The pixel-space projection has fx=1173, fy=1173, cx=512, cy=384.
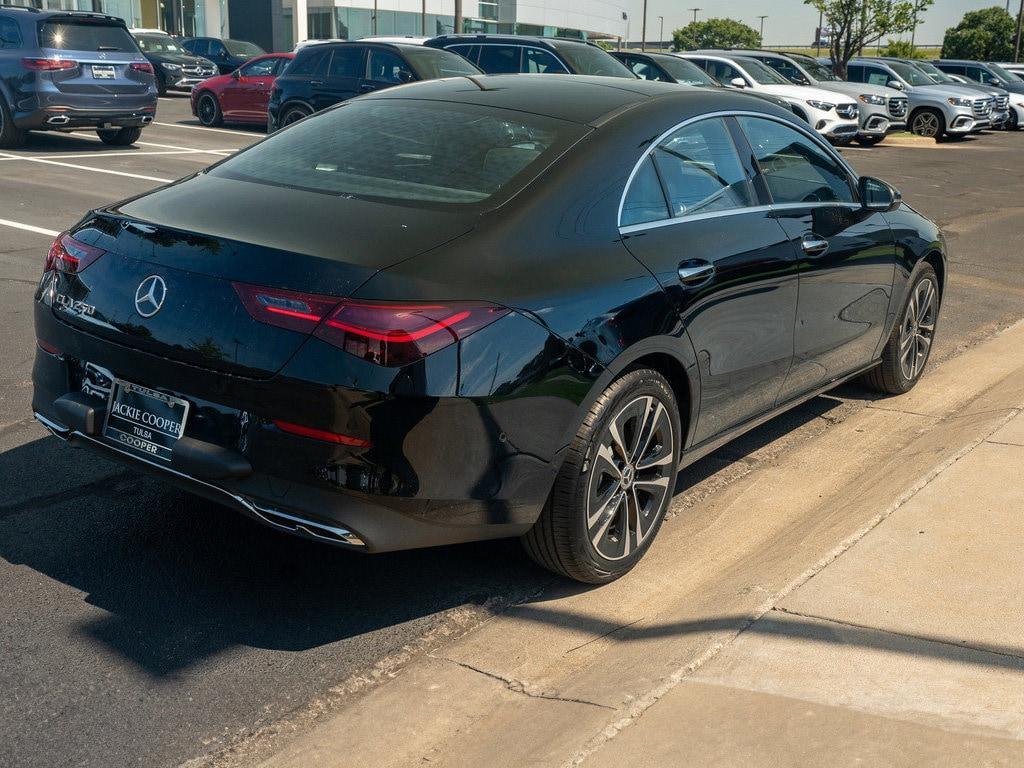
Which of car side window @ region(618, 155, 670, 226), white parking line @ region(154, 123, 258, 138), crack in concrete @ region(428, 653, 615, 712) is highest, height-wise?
car side window @ region(618, 155, 670, 226)

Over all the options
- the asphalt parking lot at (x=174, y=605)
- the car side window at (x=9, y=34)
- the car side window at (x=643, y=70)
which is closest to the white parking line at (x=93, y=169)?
the car side window at (x=9, y=34)

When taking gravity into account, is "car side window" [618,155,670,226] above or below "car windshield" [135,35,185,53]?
below

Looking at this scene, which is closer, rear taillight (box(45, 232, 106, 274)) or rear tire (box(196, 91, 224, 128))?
rear taillight (box(45, 232, 106, 274))

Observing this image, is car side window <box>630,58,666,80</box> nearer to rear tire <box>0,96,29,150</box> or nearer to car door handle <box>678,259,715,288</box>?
rear tire <box>0,96,29,150</box>

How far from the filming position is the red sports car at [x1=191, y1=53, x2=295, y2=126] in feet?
70.7

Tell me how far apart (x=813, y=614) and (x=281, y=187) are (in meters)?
2.19

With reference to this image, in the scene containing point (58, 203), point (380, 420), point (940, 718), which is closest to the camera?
point (940, 718)

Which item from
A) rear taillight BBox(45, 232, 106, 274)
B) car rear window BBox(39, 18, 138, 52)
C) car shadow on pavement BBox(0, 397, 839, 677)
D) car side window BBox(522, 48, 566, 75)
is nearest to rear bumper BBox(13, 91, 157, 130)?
car rear window BBox(39, 18, 138, 52)

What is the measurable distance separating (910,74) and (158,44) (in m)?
19.8

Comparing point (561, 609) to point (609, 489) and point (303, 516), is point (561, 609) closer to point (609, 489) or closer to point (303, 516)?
point (609, 489)

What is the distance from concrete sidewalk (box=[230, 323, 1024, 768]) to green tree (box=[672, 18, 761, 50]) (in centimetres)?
13789

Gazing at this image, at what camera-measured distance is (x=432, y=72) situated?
1677 centimetres

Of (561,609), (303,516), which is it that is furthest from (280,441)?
(561,609)

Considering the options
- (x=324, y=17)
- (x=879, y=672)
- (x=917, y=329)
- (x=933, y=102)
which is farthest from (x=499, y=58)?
(x=324, y=17)
